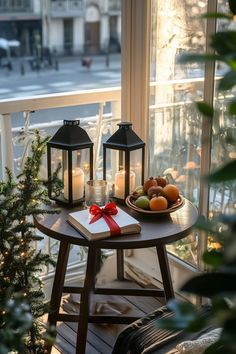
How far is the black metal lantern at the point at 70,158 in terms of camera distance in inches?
82.0

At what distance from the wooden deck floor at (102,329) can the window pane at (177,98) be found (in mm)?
312

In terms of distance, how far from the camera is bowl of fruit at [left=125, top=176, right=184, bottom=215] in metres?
2.02

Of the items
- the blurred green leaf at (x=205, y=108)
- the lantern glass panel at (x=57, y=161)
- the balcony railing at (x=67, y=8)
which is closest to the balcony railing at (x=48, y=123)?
the lantern glass panel at (x=57, y=161)

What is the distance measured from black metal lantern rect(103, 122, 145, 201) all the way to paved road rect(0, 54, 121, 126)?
1009 cm

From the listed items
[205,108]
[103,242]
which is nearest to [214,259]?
[205,108]

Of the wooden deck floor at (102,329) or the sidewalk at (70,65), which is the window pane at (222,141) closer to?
the wooden deck floor at (102,329)

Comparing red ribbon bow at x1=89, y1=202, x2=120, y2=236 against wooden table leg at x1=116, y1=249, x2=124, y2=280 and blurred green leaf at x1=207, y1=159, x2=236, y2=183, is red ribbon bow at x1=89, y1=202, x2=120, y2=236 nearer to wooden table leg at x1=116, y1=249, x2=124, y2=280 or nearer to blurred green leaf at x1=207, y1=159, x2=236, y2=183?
wooden table leg at x1=116, y1=249, x2=124, y2=280

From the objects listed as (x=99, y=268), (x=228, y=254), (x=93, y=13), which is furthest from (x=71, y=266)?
(x=93, y=13)

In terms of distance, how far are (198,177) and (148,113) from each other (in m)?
0.42

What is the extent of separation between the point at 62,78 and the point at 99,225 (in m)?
13.3

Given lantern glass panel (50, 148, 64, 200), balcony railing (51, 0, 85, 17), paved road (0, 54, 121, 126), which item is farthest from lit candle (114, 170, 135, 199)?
balcony railing (51, 0, 85, 17)

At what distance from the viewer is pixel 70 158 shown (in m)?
2.08

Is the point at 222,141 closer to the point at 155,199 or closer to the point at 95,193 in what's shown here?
the point at 155,199

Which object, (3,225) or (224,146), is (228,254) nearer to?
(3,225)
